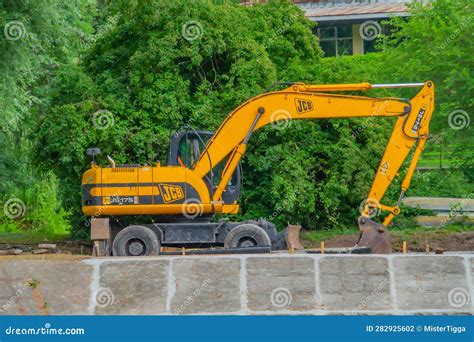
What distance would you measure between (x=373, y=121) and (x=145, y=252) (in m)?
7.35

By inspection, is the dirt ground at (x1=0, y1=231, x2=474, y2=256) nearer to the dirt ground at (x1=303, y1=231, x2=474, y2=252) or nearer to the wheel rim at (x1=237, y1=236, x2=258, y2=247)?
the dirt ground at (x1=303, y1=231, x2=474, y2=252)

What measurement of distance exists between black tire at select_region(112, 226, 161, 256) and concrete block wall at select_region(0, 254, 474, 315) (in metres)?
3.49

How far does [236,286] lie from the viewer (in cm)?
1788

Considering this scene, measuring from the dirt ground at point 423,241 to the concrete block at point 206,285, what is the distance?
6.28 m

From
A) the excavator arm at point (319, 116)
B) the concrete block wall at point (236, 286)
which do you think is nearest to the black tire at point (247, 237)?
the excavator arm at point (319, 116)

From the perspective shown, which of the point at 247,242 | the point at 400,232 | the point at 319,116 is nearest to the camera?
the point at 247,242

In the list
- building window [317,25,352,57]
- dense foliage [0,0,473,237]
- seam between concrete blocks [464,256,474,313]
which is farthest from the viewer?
building window [317,25,352,57]

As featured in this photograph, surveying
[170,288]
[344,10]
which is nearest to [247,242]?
[170,288]

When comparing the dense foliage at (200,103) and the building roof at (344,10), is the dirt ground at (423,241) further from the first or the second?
the building roof at (344,10)

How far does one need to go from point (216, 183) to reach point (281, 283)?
16.3 feet

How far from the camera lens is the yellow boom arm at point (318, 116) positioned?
22188mm

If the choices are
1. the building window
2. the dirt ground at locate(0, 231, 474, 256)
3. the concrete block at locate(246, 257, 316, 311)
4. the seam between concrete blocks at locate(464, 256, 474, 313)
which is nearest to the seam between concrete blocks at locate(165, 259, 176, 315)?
the concrete block at locate(246, 257, 316, 311)

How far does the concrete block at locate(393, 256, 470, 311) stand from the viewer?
18016 millimetres

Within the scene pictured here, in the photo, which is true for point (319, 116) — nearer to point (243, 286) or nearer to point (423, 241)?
point (423, 241)
